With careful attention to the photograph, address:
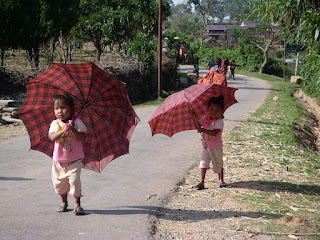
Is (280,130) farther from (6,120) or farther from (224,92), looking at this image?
(6,120)

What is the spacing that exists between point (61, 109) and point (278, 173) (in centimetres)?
474

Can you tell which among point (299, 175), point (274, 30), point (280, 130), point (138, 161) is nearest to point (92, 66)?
point (138, 161)

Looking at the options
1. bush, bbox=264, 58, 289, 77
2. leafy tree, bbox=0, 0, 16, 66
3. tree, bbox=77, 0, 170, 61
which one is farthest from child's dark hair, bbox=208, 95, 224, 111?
bush, bbox=264, 58, 289, 77

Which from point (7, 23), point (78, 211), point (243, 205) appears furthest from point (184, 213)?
point (7, 23)

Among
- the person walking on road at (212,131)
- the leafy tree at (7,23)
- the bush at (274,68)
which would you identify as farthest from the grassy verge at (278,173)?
the bush at (274,68)

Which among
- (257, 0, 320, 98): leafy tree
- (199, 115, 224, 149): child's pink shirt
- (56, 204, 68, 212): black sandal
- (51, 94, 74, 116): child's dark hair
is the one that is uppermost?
(257, 0, 320, 98): leafy tree

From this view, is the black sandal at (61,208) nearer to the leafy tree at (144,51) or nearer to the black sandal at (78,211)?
the black sandal at (78,211)

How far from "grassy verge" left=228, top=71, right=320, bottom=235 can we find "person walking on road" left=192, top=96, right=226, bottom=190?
0.69 m

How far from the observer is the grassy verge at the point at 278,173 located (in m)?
5.25

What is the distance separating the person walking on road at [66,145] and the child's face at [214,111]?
2.10 meters

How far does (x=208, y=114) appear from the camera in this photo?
613 centimetres

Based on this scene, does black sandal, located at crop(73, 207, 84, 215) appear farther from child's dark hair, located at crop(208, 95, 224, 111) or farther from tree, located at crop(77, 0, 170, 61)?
tree, located at crop(77, 0, 170, 61)

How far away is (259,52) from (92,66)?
4658 centimetres

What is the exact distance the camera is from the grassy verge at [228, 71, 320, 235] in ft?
17.2
